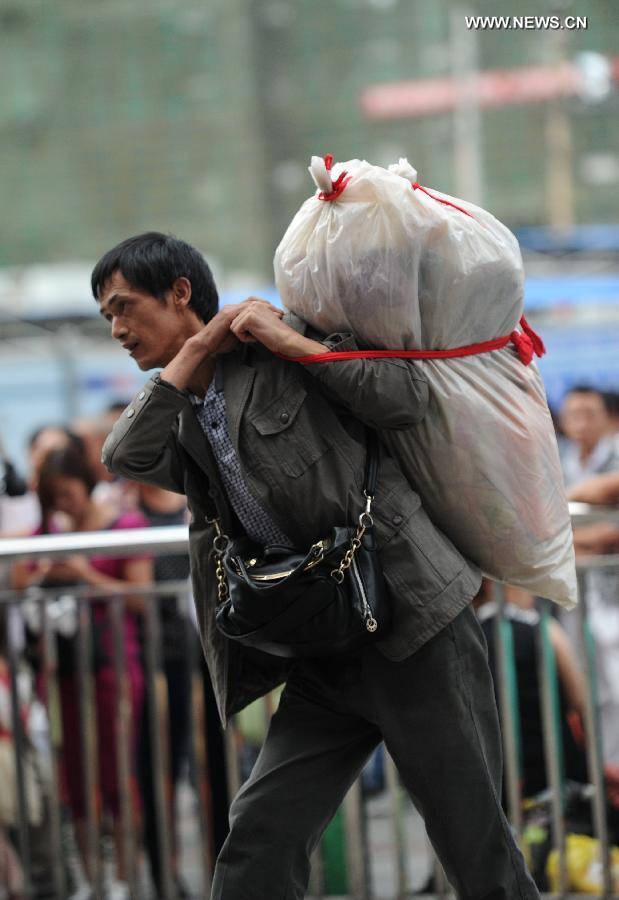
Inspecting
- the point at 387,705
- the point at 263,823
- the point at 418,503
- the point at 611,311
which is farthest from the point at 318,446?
the point at 611,311

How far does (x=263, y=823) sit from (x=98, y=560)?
2.32 metres

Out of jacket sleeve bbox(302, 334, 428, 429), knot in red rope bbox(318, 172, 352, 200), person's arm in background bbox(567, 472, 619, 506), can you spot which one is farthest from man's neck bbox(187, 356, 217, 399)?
person's arm in background bbox(567, 472, 619, 506)

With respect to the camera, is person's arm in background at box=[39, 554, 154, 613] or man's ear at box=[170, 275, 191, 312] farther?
person's arm in background at box=[39, 554, 154, 613]

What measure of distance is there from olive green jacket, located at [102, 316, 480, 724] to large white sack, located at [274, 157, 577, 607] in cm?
6

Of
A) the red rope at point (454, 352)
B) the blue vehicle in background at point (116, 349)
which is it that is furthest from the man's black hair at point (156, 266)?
the blue vehicle in background at point (116, 349)

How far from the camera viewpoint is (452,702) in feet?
8.27

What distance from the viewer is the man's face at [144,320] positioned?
258cm

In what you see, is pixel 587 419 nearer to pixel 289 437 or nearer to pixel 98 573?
pixel 98 573

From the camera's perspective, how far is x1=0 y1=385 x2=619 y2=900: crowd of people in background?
163 inches

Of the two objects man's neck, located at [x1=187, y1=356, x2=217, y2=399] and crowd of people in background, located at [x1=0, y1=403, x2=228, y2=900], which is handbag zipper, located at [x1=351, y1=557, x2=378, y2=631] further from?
crowd of people in background, located at [x1=0, y1=403, x2=228, y2=900]

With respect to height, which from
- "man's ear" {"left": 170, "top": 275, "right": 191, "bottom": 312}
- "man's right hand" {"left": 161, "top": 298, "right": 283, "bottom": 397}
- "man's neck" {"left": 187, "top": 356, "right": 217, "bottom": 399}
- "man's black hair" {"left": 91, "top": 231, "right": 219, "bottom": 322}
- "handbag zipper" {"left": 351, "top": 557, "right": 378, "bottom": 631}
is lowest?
"handbag zipper" {"left": 351, "top": 557, "right": 378, "bottom": 631}

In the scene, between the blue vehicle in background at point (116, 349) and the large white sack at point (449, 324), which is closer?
the large white sack at point (449, 324)

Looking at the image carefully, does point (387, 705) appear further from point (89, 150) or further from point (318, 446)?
point (89, 150)

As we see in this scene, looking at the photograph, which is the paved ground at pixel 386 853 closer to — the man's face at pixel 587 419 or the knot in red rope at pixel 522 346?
the knot in red rope at pixel 522 346
